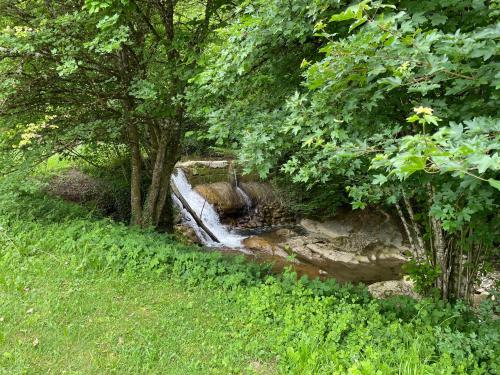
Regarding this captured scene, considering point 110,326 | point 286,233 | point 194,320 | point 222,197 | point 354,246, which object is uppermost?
point 110,326

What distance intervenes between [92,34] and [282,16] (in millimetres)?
4265

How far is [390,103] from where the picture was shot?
3230 millimetres

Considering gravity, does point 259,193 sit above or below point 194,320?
below

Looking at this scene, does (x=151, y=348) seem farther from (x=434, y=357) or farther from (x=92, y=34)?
(x=92, y=34)

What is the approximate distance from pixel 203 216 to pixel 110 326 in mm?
8116

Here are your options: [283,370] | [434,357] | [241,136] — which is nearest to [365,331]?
[434,357]

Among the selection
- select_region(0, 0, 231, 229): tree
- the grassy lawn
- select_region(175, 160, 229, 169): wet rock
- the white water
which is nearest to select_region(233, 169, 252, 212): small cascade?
select_region(175, 160, 229, 169): wet rock

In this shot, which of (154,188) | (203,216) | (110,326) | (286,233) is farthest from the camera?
(203,216)

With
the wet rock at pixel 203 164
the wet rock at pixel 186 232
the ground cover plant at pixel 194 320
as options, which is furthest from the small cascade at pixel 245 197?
the ground cover plant at pixel 194 320

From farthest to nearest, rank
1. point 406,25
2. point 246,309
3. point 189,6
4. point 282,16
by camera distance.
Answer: point 189,6 < point 246,309 < point 282,16 < point 406,25

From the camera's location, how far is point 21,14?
6336 millimetres

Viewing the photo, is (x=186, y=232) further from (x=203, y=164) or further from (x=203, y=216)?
(x=203, y=164)

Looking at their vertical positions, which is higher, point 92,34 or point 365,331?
point 92,34

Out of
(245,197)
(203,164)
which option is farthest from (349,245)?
(203,164)
